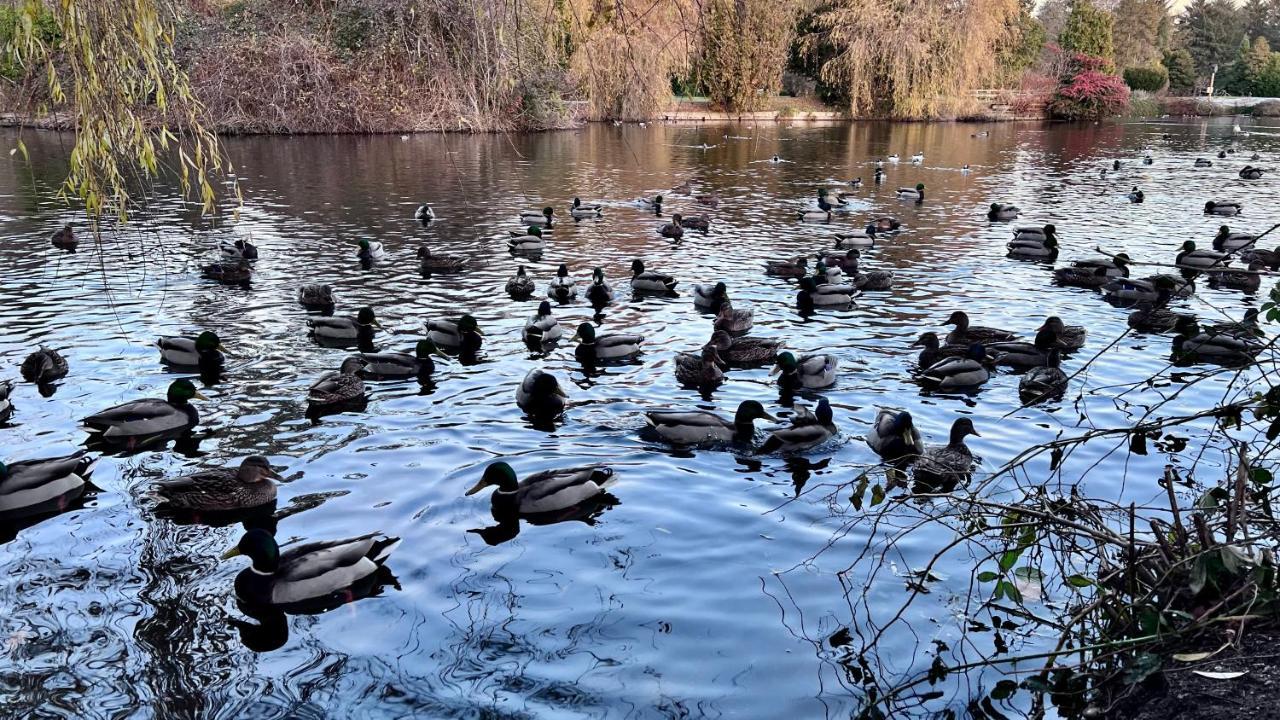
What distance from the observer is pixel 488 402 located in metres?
10.5

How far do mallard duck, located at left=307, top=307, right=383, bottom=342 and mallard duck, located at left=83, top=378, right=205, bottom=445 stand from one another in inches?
124

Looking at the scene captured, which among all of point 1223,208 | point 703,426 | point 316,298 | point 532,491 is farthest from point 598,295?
point 1223,208

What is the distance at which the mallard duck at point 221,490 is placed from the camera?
782 cm

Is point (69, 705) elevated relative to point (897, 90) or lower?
lower

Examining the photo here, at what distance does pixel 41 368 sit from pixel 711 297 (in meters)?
8.14

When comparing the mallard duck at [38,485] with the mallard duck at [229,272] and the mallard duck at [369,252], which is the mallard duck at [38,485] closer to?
the mallard duck at [229,272]

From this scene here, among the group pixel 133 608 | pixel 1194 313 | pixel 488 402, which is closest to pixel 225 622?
pixel 133 608

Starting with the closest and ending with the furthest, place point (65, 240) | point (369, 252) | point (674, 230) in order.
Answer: point (65, 240), point (369, 252), point (674, 230)

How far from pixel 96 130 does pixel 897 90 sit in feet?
170

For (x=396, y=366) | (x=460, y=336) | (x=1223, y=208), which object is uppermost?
(x=1223, y=208)

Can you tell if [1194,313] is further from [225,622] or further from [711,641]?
[225,622]

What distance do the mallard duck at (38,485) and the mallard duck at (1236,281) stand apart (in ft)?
49.7

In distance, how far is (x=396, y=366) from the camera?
A: 1105 centimetres

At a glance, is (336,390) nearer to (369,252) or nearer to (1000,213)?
(369,252)
